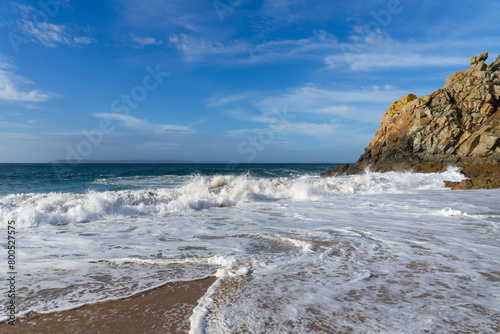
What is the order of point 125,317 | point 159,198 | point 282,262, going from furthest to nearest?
point 159,198 → point 282,262 → point 125,317

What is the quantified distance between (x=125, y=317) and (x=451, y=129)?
112 ft

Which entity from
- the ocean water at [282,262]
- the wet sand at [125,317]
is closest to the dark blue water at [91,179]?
the ocean water at [282,262]

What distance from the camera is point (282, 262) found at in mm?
4203

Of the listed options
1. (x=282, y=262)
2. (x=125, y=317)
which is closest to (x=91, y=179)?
(x=282, y=262)

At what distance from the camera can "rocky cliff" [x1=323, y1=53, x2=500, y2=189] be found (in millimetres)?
25812

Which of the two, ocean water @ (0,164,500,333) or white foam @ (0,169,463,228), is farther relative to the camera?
white foam @ (0,169,463,228)

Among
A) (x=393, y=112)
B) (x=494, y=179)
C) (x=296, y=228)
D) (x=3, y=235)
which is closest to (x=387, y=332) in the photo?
(x=296, y=228)

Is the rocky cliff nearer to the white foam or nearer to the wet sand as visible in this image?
the white foam

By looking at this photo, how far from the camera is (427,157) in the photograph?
29.8 metres

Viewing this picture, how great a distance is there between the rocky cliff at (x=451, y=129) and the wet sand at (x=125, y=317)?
1075 inches

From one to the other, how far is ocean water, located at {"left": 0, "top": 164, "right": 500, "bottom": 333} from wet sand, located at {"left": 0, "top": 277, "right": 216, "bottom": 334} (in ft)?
0.49

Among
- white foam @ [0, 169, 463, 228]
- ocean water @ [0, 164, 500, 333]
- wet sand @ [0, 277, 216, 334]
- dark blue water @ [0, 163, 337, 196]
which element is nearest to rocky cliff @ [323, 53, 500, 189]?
dark blue water @ [0, 163, 337, 196]

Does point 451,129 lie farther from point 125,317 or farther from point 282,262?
point 125,317

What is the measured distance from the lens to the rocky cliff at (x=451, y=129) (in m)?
25.8
